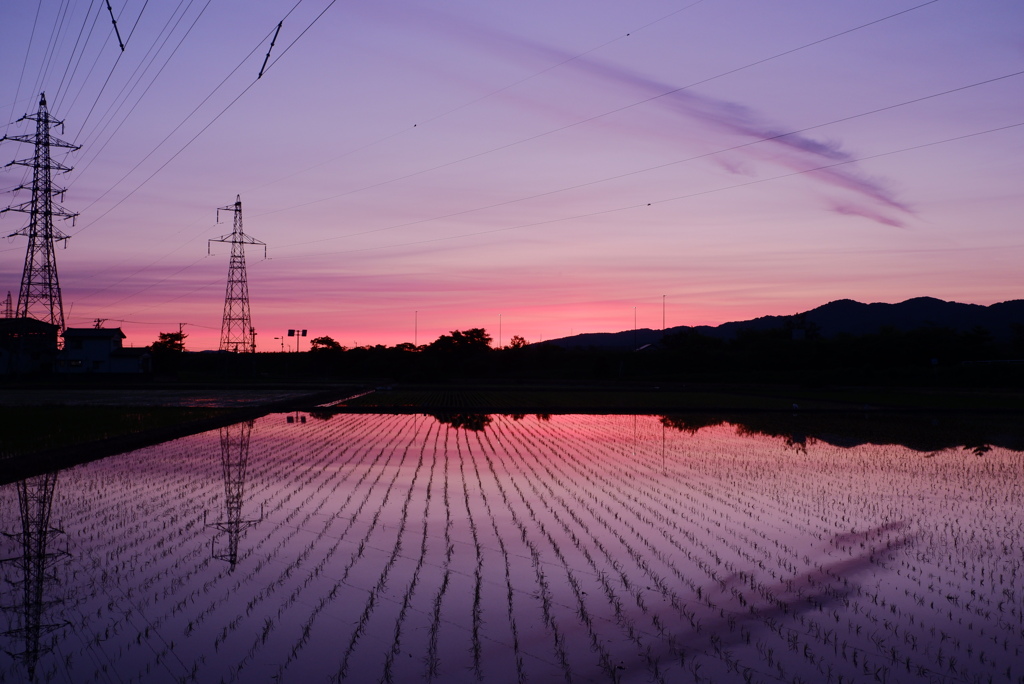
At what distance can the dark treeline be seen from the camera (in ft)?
187

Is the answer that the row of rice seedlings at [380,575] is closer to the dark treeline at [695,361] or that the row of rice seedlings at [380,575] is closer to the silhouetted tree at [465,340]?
the dark treeline at [695,361]

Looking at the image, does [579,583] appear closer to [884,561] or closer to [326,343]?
[884,561]

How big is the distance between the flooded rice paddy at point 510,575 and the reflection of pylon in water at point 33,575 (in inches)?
1.4

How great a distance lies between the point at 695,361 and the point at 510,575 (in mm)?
76034

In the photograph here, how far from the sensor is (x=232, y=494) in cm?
1230

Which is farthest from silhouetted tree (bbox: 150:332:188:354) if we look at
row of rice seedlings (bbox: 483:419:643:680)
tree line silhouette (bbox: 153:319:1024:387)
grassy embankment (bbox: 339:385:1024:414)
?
row of rice seedlings (bbox: 483:419:643:680)

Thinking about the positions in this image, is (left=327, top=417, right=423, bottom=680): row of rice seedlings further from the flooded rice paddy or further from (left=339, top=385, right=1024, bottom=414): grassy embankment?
(left=339, top=385, right=1024, bottom=414): grassy embankment

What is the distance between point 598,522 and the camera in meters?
10.2

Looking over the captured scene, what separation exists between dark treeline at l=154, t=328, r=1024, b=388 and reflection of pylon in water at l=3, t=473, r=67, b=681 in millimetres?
48860

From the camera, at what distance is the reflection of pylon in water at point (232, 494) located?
8.71 meters

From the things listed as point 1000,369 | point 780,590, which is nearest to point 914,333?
point 1000,369

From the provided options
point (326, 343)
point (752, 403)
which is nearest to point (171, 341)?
point (326, 343)

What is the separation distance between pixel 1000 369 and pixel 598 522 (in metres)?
48.8

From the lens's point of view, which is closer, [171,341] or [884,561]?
[884,561]
